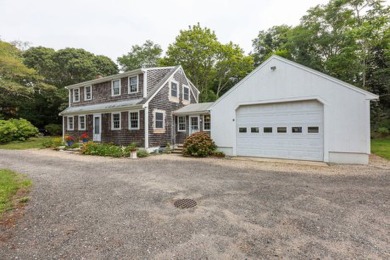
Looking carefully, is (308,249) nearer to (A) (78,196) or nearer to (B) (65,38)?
(A) (78,196)

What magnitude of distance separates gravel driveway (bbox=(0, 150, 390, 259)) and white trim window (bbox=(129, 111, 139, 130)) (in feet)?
24.3

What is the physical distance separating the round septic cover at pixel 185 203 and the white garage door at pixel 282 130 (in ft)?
23.7

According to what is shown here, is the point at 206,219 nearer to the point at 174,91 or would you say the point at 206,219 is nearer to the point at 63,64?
the point at 174,91

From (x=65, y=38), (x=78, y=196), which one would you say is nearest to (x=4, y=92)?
(x=65, y=38)

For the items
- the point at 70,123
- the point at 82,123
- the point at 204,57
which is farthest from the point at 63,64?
the point at 204,57

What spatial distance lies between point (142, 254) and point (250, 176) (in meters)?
5.06

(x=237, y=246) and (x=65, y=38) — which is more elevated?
(x=65, y=38)

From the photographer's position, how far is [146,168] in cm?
829

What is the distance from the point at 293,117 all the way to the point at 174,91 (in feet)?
30.7

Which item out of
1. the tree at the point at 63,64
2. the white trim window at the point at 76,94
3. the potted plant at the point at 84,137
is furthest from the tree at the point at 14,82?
the potted plant at the point at 84,137

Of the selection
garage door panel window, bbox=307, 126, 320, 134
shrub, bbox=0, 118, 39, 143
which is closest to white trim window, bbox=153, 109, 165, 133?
garage door panel window, bbox=307, 126, 320, 134

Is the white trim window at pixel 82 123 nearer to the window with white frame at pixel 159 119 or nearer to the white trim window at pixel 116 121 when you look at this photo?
the white trim window at pixel 116 121

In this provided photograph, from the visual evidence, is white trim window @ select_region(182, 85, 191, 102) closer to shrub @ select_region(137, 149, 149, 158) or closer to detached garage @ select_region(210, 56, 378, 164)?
detached garage @ select_region(210, 56, 378, 164)

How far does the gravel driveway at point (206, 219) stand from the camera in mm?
2650
